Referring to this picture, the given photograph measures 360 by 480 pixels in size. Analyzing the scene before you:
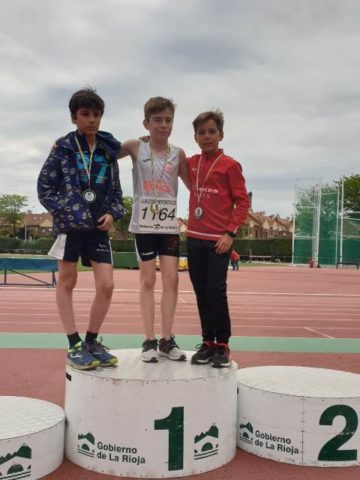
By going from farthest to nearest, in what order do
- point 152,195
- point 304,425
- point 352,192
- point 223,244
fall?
point 352,192 < point 152,195 < point 223,244 < point 304,425

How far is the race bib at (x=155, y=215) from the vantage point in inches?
149

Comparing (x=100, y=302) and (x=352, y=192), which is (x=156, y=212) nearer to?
(x=100, y=302)

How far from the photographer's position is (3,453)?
2668 millimetres

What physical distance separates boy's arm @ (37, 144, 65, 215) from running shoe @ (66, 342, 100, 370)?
91 cm

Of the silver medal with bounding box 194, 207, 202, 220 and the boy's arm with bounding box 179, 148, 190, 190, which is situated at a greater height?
the boy's arm with bounding box 179, 148, 190, 190

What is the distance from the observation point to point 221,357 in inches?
137

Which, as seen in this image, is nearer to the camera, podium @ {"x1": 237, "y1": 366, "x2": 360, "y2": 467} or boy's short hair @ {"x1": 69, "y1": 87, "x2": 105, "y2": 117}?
podium @ {"x1": 237, "y1": 366, "x2": 360, "y2": 467}

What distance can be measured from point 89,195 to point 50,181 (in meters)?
0.28

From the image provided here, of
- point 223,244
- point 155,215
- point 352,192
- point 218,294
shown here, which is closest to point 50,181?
point 155,215

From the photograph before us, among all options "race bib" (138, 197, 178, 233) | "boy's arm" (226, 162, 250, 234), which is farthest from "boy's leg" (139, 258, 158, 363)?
"boy's arm" (226, 162, 250, 234)

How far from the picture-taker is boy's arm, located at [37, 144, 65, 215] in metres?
3.41

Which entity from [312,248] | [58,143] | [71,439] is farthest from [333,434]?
[312,248]

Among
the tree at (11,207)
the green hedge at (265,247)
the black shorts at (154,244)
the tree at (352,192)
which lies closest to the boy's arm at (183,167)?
the black shorts at (154,244)

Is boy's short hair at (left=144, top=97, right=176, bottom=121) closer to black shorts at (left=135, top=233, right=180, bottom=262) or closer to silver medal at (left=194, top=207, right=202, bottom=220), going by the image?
silver medal at (left=194, top=207, right=202, bottom=220)
